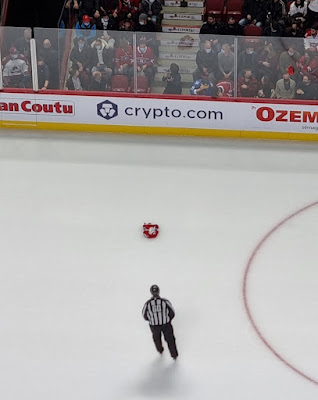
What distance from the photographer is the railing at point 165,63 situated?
47.9 ft

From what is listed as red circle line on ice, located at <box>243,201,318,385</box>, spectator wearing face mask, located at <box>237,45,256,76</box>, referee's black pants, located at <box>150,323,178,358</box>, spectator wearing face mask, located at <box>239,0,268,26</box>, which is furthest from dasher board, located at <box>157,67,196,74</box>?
Result: referee's black pants, located at <box>150,323,178,358</box>

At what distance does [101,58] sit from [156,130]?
1421 millimetres

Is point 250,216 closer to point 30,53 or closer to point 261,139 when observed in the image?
point 261,139

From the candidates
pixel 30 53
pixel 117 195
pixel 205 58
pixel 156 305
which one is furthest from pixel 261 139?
pixel 156 305

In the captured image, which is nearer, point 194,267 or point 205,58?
point 194,267

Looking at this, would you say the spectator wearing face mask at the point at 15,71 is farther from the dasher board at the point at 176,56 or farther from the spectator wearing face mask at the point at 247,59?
the spectator wearing face mask at the point at 247,59

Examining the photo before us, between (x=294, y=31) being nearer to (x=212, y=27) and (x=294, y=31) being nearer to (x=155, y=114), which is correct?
(x=212, y=27)

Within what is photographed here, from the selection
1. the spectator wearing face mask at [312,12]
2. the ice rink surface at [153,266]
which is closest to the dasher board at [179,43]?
the ice rink surface at [153,266]

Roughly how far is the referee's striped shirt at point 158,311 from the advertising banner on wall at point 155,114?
5371 mm

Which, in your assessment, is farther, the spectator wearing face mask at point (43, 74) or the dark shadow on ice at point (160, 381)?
the spectator wearing face mask at point (43, 74)

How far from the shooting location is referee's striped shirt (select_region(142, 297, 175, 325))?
10.2 metres

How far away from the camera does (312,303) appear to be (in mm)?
11594

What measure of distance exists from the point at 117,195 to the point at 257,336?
356 centimetres

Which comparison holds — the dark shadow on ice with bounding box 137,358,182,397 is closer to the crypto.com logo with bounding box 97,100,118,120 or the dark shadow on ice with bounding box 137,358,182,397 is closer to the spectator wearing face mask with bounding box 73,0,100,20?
the crypto.com logo with bounding box 97,100,118,120
